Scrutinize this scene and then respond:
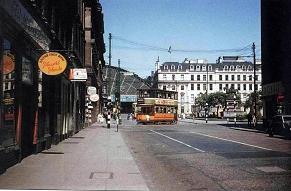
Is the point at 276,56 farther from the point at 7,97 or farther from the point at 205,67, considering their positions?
the point at 205,67

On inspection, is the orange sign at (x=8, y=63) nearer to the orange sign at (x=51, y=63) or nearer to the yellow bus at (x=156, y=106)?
the orange sign at (x=51, y=63)

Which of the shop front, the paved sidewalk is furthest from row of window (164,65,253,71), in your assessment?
the paved sidewalk

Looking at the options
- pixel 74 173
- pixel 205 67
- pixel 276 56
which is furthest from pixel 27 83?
pixel 205 67

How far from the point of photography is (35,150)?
15930 mm

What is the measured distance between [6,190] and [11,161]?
439 cm

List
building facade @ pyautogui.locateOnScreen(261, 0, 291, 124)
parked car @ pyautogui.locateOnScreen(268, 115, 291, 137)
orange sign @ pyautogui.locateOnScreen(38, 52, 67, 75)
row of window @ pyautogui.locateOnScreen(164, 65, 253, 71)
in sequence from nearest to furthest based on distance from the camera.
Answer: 1. orange sign @ pyautogui.locateOnScreen(38, 52, 67, 75)
2. parked car @ pyautogui.locateOnScreen(268, 115, 291, 137)
3. building facade @ pyautogui.locateOnScreen(261, 0, 291, 124)
4. row of window @ pyautogui.locateOnScreen(164, 65, 253, 71)

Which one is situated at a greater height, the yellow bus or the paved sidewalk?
the yellow bus

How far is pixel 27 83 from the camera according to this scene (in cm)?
1462

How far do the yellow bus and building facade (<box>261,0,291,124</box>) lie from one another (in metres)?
12.0

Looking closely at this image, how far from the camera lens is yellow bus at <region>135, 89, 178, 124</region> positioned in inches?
2072

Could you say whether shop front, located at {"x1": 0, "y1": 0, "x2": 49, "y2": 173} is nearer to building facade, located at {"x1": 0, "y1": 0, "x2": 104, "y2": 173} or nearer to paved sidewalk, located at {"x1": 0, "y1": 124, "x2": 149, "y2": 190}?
building facade, located at {"x1": 0, "y1": 0, "x2": 104, "y2": 173}

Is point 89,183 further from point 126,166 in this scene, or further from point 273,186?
point 273,186

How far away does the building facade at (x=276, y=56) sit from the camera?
40656mm

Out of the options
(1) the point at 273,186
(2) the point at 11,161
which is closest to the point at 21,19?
(2) the point at 11,161
